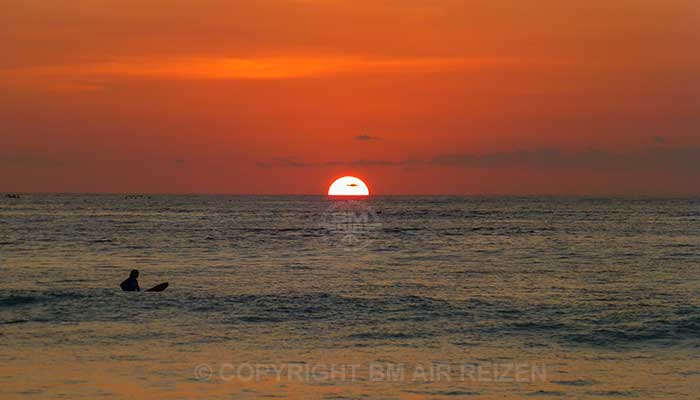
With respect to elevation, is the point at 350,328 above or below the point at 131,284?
below

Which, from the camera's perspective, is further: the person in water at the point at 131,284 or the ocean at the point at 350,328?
the person in water at the point at 131,284

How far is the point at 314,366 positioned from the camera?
19.2 m

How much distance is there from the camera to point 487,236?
247ft

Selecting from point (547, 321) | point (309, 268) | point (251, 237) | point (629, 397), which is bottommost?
point (629, 397)

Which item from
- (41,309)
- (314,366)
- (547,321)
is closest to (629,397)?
(314,366)

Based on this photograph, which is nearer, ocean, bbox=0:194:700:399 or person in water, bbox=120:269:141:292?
ocean, bbox=0:194:700:399

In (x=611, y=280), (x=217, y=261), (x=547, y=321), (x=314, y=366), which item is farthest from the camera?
(x=217, y=261)

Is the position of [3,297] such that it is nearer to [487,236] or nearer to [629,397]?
[629,397]

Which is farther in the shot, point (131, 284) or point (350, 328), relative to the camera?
point (131, 284)

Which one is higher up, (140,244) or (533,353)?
(140,244)

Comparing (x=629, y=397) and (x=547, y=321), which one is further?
(x=547, y=321)

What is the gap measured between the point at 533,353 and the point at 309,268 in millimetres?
24009

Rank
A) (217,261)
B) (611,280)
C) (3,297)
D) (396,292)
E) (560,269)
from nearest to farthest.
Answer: (3,297)
(396,292)
(611,280)
(560,269)
(217,261)

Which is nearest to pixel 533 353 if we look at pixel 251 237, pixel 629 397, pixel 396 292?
pixel 629 397
